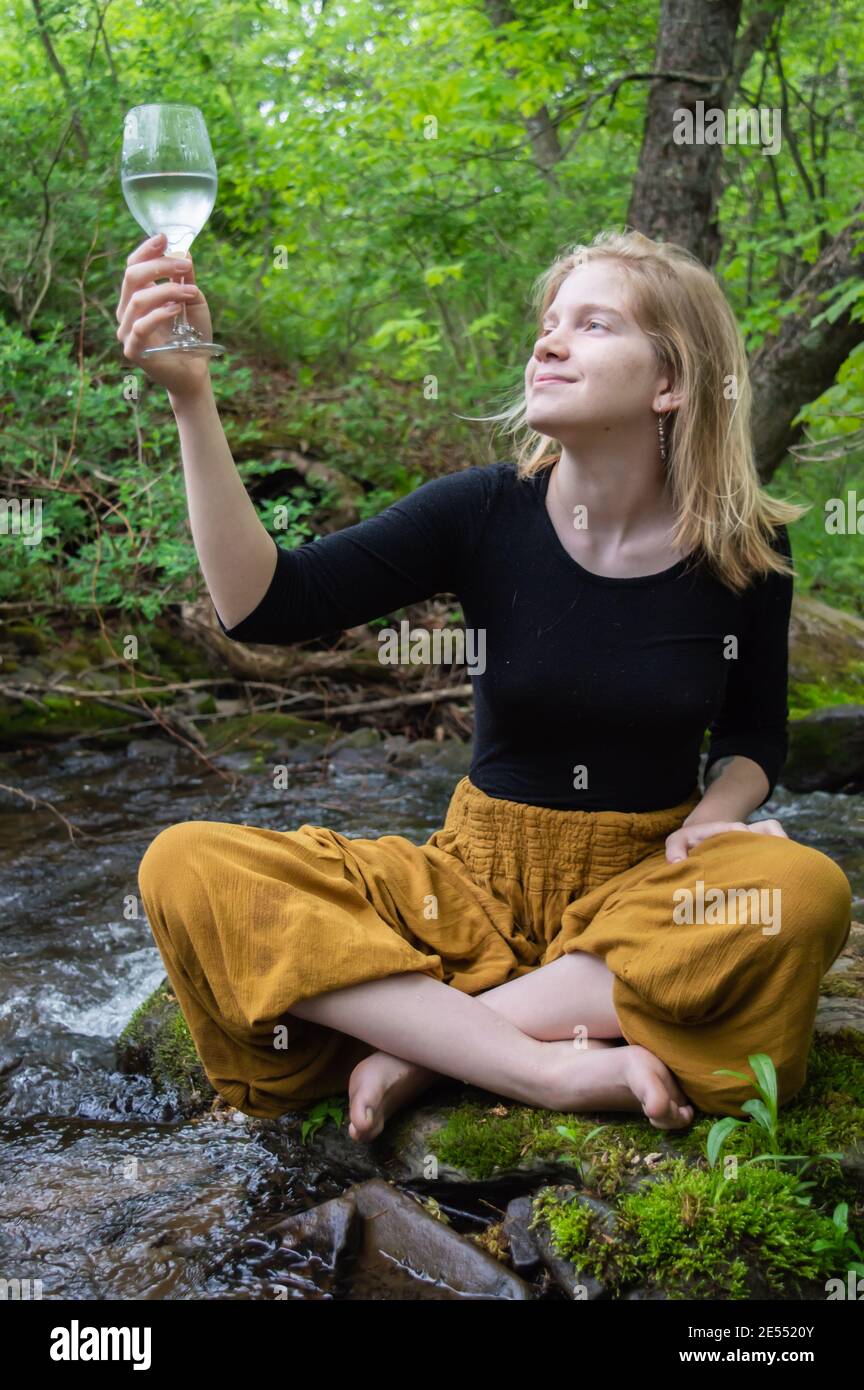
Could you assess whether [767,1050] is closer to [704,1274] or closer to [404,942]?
[704,1274]

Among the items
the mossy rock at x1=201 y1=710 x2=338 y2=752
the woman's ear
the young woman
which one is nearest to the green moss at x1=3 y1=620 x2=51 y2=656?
the mossy rock at x1=201 y1=710 x2=338 y2=752

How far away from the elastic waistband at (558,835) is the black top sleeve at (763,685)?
0.87 feet

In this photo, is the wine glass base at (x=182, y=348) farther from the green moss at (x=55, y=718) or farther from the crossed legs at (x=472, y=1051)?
the green moss at (x=55, y=718)

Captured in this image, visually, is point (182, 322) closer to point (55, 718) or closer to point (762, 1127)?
point (762, 1127)

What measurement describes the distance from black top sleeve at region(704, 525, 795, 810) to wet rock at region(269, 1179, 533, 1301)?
1.14m

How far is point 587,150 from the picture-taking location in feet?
35.2

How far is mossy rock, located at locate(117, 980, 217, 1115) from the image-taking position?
2641 millimetres

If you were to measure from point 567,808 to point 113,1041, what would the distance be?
137 centimetres

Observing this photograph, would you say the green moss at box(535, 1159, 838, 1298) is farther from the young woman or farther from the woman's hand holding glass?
the woman's hand holding glass

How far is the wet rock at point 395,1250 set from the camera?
1.89 meters

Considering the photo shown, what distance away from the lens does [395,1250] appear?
1960mm

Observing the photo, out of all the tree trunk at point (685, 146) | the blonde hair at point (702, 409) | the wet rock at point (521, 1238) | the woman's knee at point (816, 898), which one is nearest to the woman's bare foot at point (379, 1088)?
the wet rock at point (521, 1238)

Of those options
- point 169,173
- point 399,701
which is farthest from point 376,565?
point 399,701
